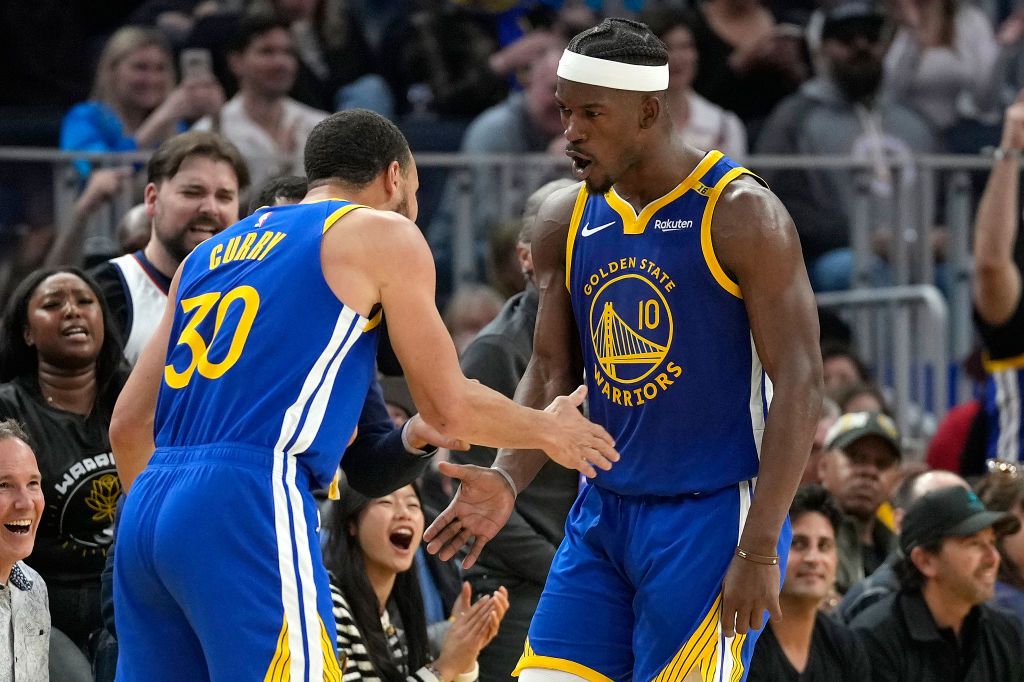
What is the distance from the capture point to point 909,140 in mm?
11820

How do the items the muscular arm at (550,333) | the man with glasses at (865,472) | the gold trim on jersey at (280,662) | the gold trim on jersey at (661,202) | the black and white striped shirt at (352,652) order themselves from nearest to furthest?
the gold trim on jersey at (280,662)
the gold trim on jersey at (661,202)
the muscular arm at (550,333)
the black and white striped shirt at (352,652)
the man with glasses at (865,472)

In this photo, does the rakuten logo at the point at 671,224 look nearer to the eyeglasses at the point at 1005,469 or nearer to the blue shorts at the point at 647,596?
the blue shorts at the point at 647,596

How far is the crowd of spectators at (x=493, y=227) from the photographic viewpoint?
632cm

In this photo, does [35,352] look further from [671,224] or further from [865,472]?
[865,472]

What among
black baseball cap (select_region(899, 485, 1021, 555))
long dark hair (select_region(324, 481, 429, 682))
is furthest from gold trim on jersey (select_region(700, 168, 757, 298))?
black baseball cap (select_region(899, 485, 1021, 555))

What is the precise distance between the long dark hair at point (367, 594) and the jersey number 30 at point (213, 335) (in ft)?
6.40

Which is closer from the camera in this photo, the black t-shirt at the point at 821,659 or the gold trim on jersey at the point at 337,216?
the gold trim on jersey at the point at 337,216

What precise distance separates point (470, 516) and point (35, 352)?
225cm

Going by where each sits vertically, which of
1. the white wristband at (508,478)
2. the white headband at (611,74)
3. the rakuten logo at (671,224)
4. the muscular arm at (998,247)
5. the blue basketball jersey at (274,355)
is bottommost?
the muscular arm at (998,247)

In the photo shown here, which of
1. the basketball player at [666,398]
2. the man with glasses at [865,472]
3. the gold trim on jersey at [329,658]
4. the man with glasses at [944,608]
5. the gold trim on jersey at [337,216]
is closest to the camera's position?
the gold trim on jersey at [329,658]

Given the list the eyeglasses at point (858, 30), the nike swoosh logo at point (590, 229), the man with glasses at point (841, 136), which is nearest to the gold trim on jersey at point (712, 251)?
the nike swoosh logo at point (590, 229)

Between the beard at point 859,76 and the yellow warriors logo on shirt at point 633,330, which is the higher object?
the yellow warriors logo on shirt at point 633,330

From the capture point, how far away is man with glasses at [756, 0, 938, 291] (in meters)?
10.3

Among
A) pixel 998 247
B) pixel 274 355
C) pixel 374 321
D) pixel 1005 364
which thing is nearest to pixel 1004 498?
pixel 1005 364
